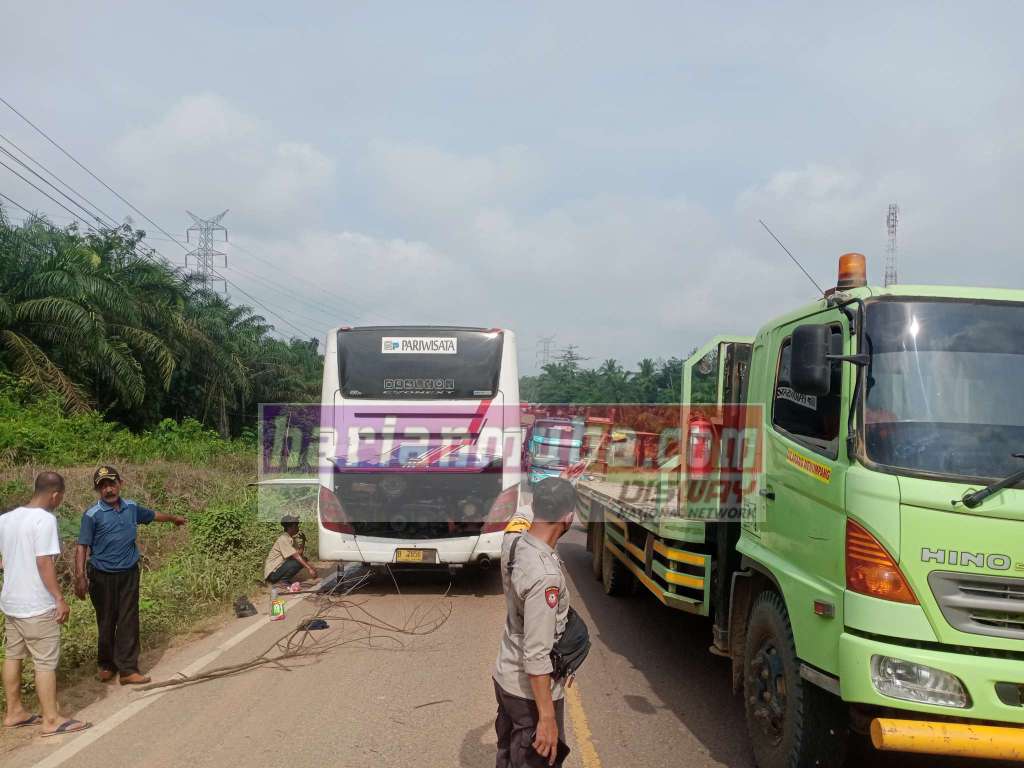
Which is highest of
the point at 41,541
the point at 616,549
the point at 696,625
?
the point at 41,541

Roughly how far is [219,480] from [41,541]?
11251 millimetres

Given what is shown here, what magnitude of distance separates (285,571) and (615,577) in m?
3.91

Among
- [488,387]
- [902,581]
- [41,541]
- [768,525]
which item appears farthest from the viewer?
[488,387]

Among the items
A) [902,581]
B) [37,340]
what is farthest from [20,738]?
[37,340]

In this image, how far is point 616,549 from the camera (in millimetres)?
9258

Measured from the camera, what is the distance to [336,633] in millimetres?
8156

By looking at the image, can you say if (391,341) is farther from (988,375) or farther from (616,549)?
(988,375)

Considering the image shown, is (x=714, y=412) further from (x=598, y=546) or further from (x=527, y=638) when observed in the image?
(x=598, y=546)

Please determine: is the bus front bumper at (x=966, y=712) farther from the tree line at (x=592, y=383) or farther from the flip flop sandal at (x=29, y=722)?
the tree line at (x=592, y=383)

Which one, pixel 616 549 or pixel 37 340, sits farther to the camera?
pixel 37 340

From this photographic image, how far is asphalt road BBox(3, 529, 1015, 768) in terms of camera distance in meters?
5.01

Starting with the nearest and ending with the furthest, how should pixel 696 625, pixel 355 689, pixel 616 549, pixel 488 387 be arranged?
pixel 355 689, pixel 696 625, pixel 616 549, pixel 488 387

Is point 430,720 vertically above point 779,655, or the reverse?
point 779,655

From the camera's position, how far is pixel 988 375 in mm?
4227
